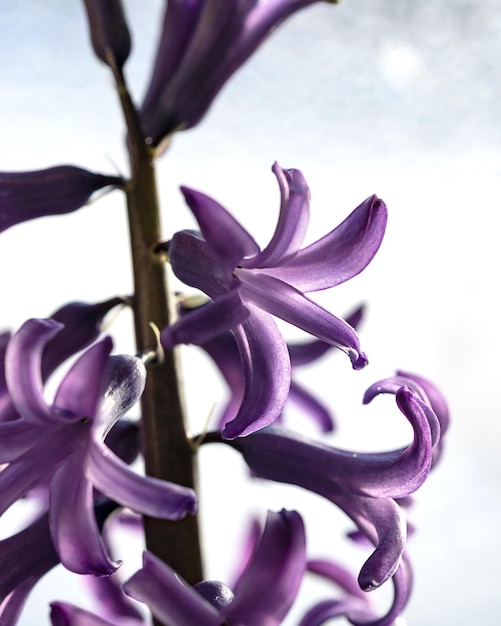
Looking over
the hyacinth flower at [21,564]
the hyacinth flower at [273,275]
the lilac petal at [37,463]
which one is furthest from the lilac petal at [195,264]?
the hyacinth flower at [21,564]

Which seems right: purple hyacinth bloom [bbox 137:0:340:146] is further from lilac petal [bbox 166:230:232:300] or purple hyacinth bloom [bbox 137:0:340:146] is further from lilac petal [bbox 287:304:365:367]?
lilac petal [bbox 287:304:365:367]

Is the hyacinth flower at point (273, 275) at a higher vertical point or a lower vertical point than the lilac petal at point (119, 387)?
higher

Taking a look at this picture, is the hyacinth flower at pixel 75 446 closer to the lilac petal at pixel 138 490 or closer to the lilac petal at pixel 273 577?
the lilac petal at pixel 138 490

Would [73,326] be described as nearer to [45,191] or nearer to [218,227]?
[45,191]

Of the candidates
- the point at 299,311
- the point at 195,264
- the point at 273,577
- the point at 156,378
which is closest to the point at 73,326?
the point at 156,378

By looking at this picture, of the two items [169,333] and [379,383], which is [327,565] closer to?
[379,383]

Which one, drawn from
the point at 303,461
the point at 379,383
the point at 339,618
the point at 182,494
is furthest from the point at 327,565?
the point at 182,494
